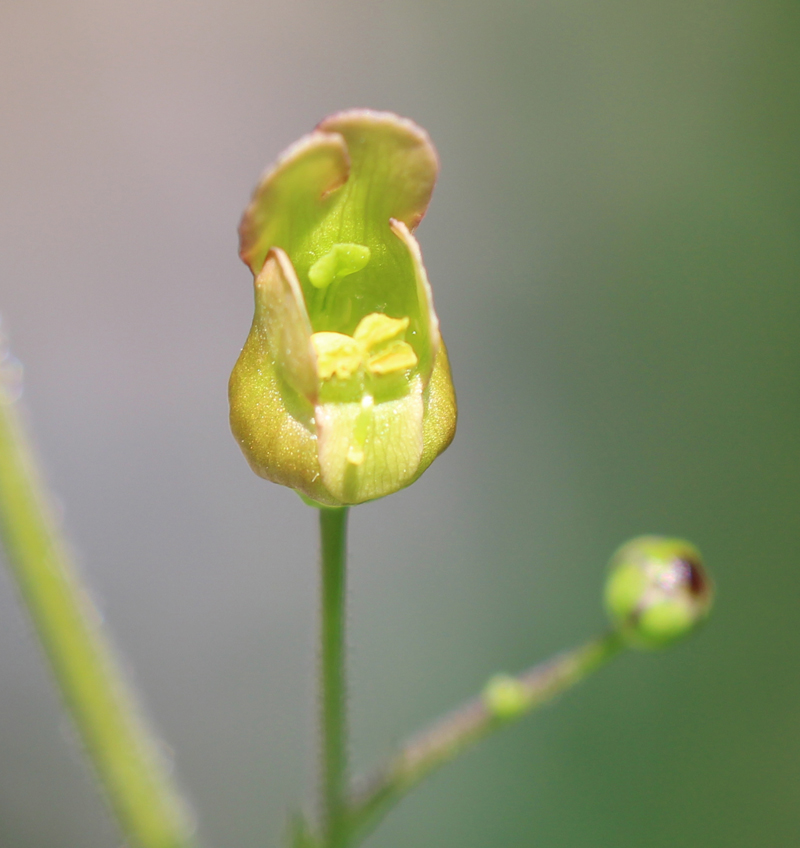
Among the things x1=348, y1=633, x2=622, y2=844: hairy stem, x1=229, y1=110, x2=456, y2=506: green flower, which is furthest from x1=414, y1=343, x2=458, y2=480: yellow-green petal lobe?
x1=348, y1=633, x2=622, y2=844: hairy stem

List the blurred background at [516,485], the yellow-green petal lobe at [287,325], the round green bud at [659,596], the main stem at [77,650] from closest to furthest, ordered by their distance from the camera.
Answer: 1. the yellow-green petal lobe at [287,325]
2. the main stem at [77,650]
3. the round green bud at [659,596]
4. the blurred background at [516,485]

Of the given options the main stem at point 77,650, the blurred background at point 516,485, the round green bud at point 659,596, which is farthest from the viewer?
the blurred background at point 516,485

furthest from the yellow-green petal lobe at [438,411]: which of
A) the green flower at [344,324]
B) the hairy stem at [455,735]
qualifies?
the hairy stem at [455,735]

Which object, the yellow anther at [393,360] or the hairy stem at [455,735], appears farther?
the hairy stem at [455,735]

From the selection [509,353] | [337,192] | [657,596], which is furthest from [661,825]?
[337,192]

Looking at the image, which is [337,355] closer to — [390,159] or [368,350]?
[368,350]

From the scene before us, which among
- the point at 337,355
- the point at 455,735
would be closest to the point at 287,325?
the point at 337,355

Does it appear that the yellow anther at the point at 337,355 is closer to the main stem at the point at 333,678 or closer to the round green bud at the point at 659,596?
the main stem at the point at 333,678
